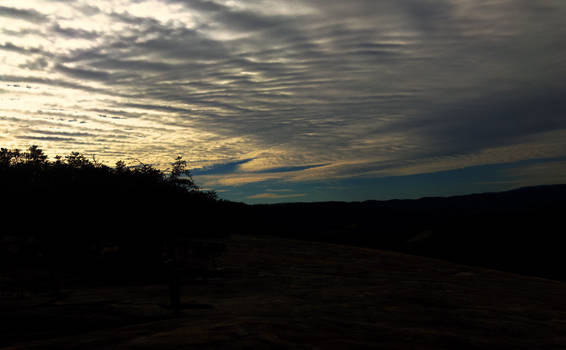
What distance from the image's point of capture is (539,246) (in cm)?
8231

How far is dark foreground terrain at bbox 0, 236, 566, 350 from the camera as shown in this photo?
36.7 feet

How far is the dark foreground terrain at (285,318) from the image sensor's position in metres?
11.2

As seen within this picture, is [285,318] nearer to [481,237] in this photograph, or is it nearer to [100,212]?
[100,212]

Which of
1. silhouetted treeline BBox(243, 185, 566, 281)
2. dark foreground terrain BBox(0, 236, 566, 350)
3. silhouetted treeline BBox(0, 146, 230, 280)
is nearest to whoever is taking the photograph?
dark foreground terrain BBox(0, 236, 566, 350)

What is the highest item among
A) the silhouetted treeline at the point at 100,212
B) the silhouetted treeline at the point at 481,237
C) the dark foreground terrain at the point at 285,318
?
the silhouetted treeline at the point at 100,212

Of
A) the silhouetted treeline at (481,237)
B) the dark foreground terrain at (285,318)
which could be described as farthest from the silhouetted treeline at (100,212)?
the silhouetted treeline at (481,237)

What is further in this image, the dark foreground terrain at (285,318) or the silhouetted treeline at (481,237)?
the silhouetted treeline at (481,237)

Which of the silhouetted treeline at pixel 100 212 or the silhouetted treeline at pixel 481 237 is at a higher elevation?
the silhouetted treeline at pixel 100 212

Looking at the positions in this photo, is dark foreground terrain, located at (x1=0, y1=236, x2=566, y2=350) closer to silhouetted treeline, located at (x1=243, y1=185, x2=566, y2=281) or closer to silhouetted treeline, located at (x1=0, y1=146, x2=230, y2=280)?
silhouetted treeline, located at (x1=0, y1=146, x2=230, y2=280)

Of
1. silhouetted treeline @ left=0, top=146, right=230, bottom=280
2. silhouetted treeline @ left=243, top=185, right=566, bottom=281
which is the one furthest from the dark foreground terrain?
silhouetted treeline @ left=243, top=185, right=566, bottom=281

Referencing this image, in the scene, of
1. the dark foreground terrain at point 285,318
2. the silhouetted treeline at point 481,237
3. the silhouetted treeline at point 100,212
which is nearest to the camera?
the dark foreground terrain at point 285,318

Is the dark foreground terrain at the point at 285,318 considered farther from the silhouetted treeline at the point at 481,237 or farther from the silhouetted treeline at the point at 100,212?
the silhouetted treeline at the point at 481,237

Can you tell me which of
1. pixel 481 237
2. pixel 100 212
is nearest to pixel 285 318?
pixel 100 212

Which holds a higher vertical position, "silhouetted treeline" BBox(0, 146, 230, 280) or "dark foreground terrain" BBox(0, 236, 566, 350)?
"silhouetted treeline" BBox(0, 146, 230, 280)
